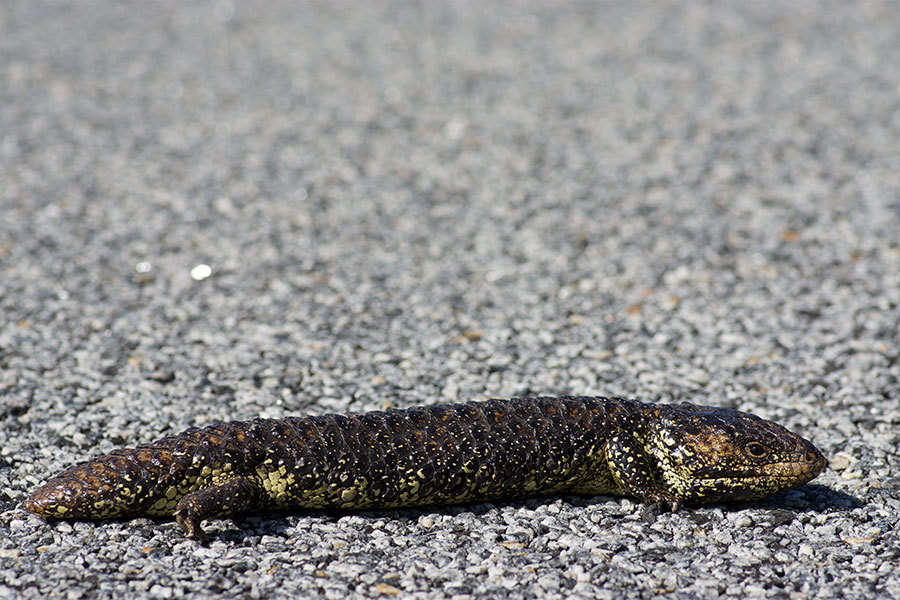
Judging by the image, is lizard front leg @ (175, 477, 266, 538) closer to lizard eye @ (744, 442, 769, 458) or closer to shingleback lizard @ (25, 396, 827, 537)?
shingleback lizard @ (25, 396, 827, 537)

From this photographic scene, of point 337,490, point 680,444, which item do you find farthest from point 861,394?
point 337,490

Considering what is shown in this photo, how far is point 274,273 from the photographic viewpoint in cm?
1131

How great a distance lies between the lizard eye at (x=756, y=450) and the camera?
6895 millimetres

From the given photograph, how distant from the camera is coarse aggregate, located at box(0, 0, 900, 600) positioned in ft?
21.3

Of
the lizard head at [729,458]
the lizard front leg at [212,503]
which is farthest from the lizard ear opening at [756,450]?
the lizard front leg at [212,503]

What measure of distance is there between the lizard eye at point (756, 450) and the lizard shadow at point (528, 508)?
16.9 inches

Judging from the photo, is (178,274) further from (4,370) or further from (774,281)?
(774,281)

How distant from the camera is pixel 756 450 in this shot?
6906 mm

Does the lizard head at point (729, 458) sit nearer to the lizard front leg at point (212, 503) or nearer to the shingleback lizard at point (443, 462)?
the shingleback lizard at point (443, 462)

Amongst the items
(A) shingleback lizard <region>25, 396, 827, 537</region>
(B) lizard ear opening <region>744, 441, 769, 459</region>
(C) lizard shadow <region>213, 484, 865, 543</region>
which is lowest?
(C) lizard shadow <region>213, 484, 865, 543</region>

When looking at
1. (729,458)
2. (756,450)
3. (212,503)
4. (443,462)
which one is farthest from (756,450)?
(212,503)

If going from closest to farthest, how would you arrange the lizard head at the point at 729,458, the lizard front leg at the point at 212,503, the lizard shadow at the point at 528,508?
the lizard front leg at the point at 212,503 → the lizard shadow at the point at 528,508 → the lizard head at the point at 729,458

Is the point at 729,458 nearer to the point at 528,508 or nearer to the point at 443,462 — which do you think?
the point at 528,508

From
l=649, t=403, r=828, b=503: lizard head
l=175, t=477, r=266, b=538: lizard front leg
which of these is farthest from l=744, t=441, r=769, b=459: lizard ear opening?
l=175, t=477, r=266, b=538: lizard front leg
